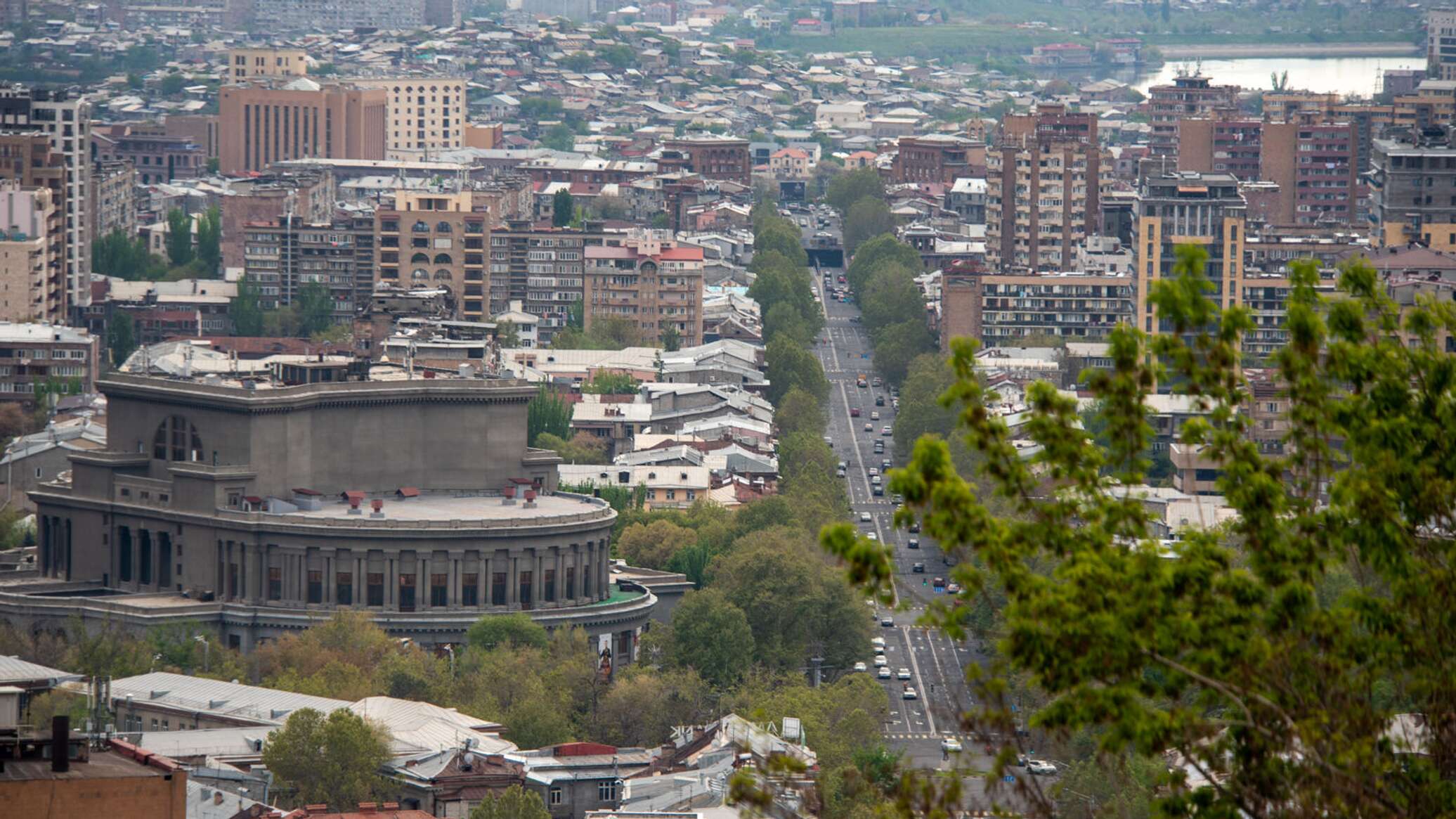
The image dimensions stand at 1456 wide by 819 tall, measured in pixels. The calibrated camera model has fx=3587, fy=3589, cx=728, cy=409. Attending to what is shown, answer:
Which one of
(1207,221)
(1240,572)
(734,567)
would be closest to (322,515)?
(734,567)

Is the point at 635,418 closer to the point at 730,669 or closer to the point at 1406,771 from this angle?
the point at 730,669

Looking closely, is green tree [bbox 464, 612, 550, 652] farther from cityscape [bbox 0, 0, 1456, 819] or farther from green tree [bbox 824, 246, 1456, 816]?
green tree [bbox 824, 246, 1456, 816]

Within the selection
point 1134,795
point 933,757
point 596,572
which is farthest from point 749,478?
point 1134,795

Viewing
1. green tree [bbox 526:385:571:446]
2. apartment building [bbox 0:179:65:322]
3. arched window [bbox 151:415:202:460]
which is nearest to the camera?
→ arched window [bbox 151:415:202:460]

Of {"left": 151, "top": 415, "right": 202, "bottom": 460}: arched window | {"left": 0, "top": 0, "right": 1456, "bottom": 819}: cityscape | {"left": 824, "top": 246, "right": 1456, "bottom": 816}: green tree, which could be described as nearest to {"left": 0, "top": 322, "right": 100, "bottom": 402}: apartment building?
{"left": 0, "top": 0, "right": 1456, "bottom": 819}: cityscape

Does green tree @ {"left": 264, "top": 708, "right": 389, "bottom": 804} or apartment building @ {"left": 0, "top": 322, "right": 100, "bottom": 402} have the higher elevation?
green tree @ {"left": 264, "top": 708, "right": 389, "bottom": 804}

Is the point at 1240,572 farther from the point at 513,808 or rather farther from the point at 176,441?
the point at 176,441

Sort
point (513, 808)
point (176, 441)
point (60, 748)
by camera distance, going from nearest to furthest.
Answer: point (60, 748) < point (513, 808) < point (176, 441)
